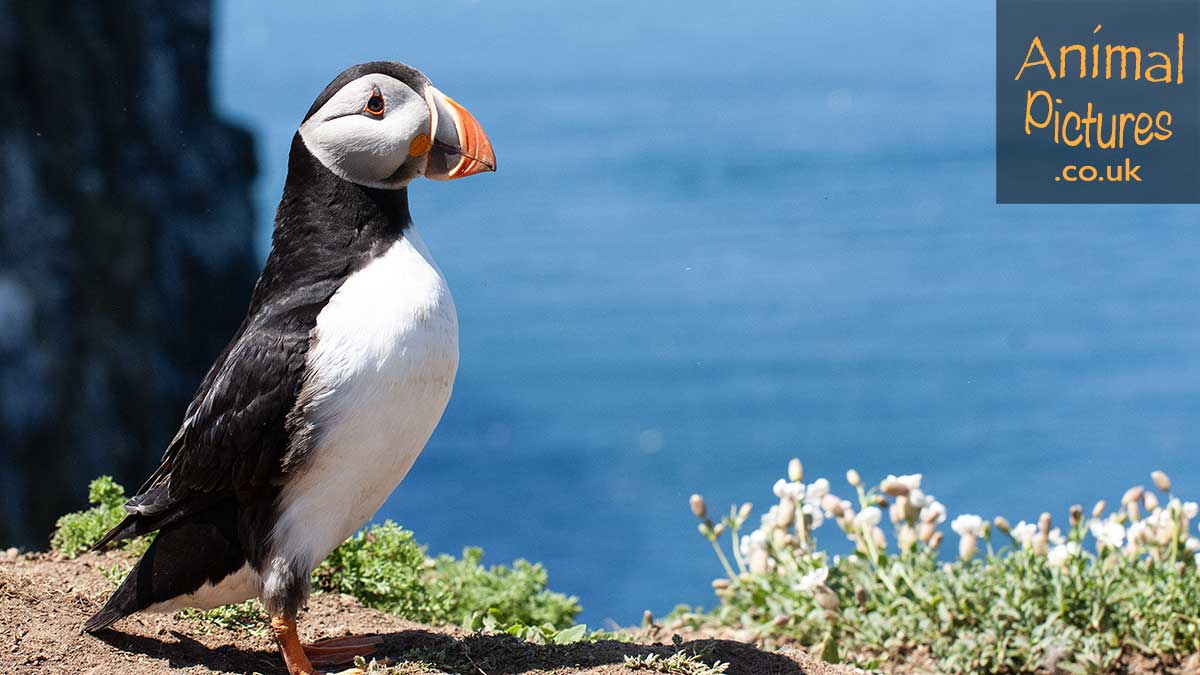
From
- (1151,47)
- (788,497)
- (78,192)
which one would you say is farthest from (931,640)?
(78,192)

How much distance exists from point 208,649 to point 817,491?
7.84 feet

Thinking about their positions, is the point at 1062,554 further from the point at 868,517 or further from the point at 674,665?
the point at 674,665

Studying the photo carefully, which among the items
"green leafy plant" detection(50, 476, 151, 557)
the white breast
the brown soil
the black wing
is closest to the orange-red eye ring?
the white breast

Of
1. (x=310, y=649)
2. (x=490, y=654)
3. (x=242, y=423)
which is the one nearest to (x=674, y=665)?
(x=490, y=654)

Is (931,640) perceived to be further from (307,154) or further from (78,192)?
(78,192)

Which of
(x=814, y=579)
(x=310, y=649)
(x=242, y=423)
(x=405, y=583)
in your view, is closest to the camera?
(x=242, y=423)

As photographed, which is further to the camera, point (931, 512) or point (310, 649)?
point (931, 512)

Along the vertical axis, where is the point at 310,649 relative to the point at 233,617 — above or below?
below

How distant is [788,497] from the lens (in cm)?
484

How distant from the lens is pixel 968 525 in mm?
4582

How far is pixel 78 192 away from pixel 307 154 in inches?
341

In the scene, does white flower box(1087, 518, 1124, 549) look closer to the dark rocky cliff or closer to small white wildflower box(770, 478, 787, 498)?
small white wildflower box(770, 478, 787, 498)

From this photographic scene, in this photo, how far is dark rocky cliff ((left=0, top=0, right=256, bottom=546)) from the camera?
33.2ft

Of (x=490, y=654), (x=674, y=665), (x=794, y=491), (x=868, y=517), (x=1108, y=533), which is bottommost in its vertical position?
(x=674, y=665)
